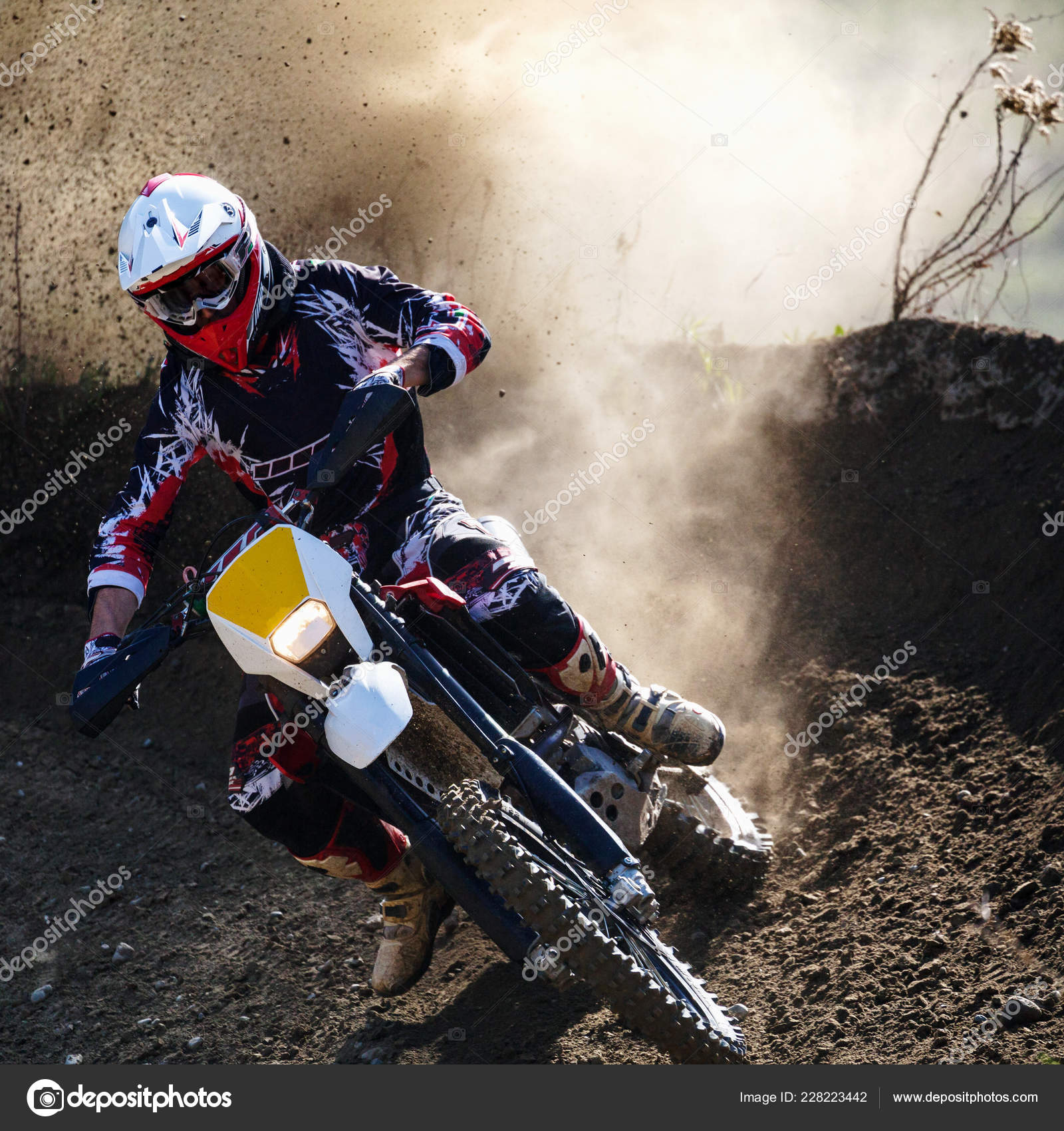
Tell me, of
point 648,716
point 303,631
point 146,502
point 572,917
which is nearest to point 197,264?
point 146,502

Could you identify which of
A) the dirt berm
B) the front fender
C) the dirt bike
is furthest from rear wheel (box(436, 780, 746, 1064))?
the dirt berm

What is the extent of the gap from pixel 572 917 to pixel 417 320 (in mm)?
2071

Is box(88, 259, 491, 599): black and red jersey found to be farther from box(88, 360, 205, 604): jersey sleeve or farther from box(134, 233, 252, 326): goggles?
box(134, 233, 252, 326): goggles

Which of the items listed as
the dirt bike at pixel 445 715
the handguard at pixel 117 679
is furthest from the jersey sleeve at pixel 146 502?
the handguard at pixel 117 679

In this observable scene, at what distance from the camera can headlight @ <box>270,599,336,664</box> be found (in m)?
2.75

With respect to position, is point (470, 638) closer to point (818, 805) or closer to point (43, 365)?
point (818, 805)

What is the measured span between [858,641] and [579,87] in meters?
3.95

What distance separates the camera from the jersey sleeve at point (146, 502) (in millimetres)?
3627

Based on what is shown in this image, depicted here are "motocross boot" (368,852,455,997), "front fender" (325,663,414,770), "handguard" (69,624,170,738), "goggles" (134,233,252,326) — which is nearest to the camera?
"front fender" (325,663,414,770)

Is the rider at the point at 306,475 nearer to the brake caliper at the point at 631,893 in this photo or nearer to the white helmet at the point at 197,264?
the white helmet at the point at 197,264

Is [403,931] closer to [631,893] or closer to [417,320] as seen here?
[631,893]

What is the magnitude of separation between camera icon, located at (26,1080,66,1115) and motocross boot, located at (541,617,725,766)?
1.76m

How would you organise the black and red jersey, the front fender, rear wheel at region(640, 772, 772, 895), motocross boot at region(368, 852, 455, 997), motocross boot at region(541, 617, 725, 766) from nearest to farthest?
the front fender < motocross boot at region(541, 617, 725, 766) < the black and red jersey < motocross boot at region(368, 852, 455, 997) < rear wheel at region(640, 772, 772, 895)

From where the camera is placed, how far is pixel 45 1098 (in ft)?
9.52
